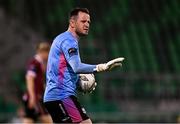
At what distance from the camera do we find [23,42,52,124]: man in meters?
10.1

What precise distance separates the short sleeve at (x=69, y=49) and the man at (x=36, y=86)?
3975mm

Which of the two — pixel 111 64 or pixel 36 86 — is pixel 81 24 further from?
pixel 36 86

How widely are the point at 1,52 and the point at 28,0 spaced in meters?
1.64

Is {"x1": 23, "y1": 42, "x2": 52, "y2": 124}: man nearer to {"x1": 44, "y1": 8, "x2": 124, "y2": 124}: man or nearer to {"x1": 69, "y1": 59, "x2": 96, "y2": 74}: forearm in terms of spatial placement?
{"x1": 44, "y1": 8, "x2": 124, "y2": 124}: man

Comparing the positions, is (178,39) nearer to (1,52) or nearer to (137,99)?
(137,99)

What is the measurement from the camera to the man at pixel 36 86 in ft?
33.0

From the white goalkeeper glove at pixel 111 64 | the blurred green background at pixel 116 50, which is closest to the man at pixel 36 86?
the blurred green background at pixel 116 50

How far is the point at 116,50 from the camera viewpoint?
1538 cm

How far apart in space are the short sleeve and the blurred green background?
22.8ft

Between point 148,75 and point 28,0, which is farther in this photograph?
point 28,0

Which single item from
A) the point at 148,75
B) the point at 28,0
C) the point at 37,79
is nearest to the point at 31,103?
the point at 37,79

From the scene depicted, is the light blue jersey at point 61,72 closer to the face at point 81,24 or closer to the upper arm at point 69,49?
the upper arm at point 69,49

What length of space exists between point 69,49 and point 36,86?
4.51 meters

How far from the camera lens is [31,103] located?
1039 cm
